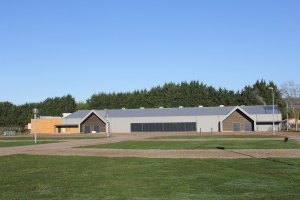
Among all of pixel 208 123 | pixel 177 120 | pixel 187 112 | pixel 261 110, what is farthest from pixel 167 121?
pixel 261 110

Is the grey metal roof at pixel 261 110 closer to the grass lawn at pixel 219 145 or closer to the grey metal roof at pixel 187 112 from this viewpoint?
the grey metal roof at pixel 187 112

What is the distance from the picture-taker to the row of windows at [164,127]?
308 feet

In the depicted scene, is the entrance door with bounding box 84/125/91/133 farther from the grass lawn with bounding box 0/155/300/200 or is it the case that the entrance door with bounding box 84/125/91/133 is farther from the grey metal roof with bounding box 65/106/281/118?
the grass lawn with bounding box 0/155/300/200

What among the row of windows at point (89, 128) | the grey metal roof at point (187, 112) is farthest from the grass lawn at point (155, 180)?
the row of windows at point (89, 128)

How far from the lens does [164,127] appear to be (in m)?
95.7

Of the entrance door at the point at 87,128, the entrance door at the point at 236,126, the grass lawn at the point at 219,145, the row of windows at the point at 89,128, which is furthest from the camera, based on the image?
the entrance door at the point at 87,128

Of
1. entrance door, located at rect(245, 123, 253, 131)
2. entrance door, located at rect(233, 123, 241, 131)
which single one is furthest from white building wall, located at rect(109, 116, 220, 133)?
entrance door, located at rect(245, 123, 253, 131)

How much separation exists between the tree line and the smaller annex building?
2614 centimetres

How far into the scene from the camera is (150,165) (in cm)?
2297

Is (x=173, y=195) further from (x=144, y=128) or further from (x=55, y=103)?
(x=55, y=103)

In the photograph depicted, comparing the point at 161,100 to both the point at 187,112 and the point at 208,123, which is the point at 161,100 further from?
the point at 208,123

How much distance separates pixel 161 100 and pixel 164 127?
37.6 metres

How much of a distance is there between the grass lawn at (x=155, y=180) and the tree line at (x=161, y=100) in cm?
10049

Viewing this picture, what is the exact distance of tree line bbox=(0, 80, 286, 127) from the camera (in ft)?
404
